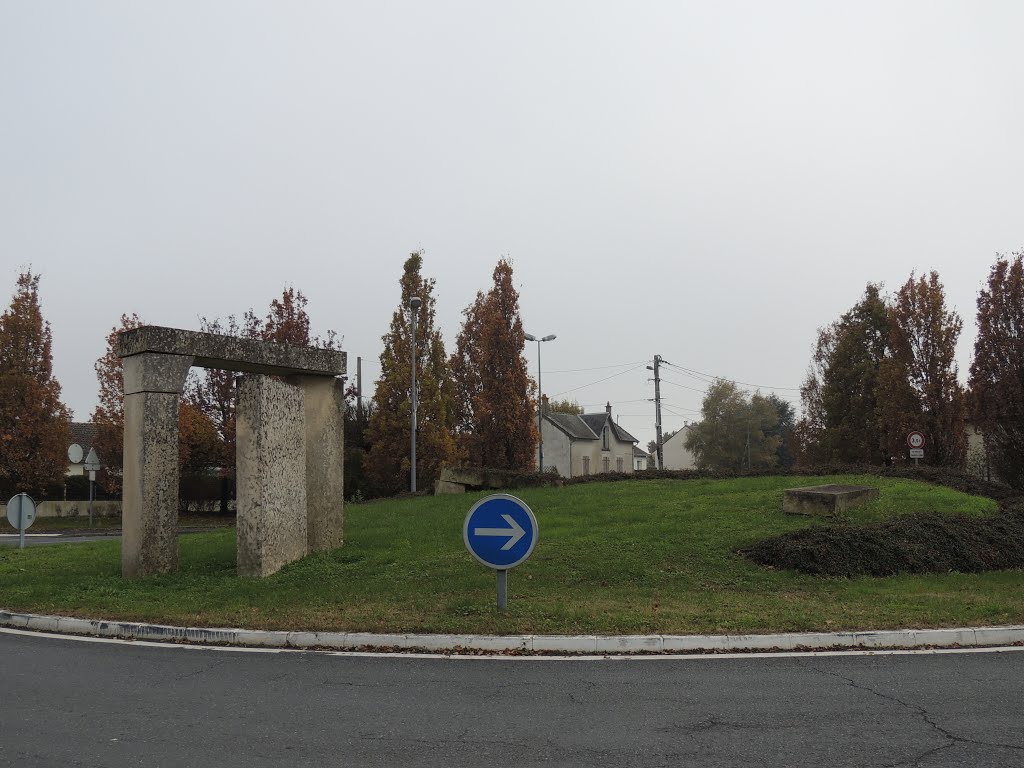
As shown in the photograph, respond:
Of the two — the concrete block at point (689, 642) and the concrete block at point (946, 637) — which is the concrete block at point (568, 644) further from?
the concrete block at point (946, 637)

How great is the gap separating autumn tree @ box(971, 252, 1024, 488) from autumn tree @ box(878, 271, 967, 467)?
1.40 metres

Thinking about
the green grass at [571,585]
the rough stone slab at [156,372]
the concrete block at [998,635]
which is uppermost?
the rough stone slab at [156,372]

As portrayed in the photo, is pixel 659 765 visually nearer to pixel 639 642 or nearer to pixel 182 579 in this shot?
pixel 639 642

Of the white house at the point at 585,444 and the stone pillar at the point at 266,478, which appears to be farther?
the white house at the point at 585,444

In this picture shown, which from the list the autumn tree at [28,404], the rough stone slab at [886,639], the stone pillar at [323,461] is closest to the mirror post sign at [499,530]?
the rough stone slab at [886,639]

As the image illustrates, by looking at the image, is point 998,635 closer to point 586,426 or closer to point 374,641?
point 374,641

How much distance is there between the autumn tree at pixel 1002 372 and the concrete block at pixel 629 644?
2360 cm

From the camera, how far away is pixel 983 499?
52.7ft

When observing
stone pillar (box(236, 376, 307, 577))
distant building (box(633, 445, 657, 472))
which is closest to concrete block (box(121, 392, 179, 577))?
stone pillar (box(236, 376, 307, 577))

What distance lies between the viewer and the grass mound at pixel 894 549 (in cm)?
1109

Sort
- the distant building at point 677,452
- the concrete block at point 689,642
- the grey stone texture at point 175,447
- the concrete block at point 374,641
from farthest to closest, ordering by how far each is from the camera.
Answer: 1. the distant building at point 677,452
2. the grey stone texture at point 175,447
3. the concrete block at point 374,641
4. the concrete block at point 689,642

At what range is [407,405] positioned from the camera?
32562mm

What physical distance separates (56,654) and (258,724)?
3.74 metres

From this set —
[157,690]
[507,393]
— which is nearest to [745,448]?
[507,393]
